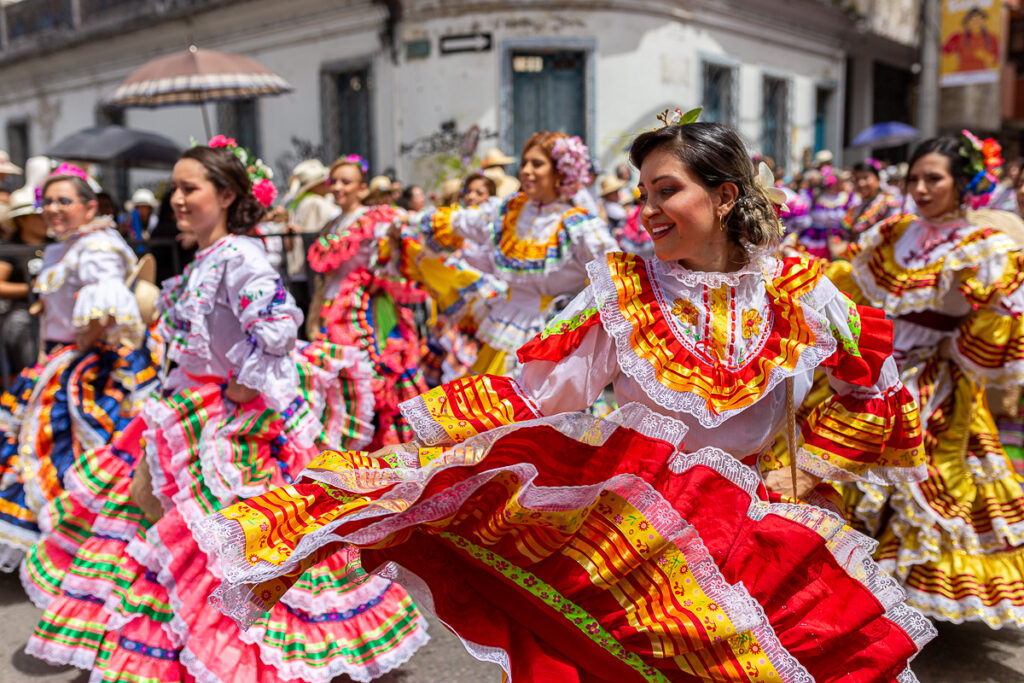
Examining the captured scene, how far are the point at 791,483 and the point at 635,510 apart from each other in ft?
2.22

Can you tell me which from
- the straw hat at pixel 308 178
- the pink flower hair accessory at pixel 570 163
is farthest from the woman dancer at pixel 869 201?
the straw hat at pixel 308 178

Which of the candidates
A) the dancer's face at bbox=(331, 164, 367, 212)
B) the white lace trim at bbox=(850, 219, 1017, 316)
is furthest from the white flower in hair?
the dancer's face at bbox=(331, 164, 367, 212)

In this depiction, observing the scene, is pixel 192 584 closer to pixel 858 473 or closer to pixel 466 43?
pixel 858 473

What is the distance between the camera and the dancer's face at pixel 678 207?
7.35 feet

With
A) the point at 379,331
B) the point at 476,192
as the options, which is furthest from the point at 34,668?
the point at 476,192

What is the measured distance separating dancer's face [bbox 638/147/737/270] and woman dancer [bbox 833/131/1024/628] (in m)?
1.91

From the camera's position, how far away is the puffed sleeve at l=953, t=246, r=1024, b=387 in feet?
11.9

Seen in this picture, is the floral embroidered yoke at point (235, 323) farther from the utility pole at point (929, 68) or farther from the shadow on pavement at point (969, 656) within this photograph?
the utility pole at point (929, 68)

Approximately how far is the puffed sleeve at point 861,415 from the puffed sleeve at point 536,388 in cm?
60

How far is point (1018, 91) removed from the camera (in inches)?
1035

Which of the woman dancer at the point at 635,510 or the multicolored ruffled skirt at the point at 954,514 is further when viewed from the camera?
the multicolored ruffled skirt at the point at 954,514

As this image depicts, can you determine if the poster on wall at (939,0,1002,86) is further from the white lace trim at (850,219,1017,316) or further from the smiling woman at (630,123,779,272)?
the smiling woman at (630,123,779,272)

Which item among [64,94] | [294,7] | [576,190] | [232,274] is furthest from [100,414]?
[64,94]

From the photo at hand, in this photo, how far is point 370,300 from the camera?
600cm
